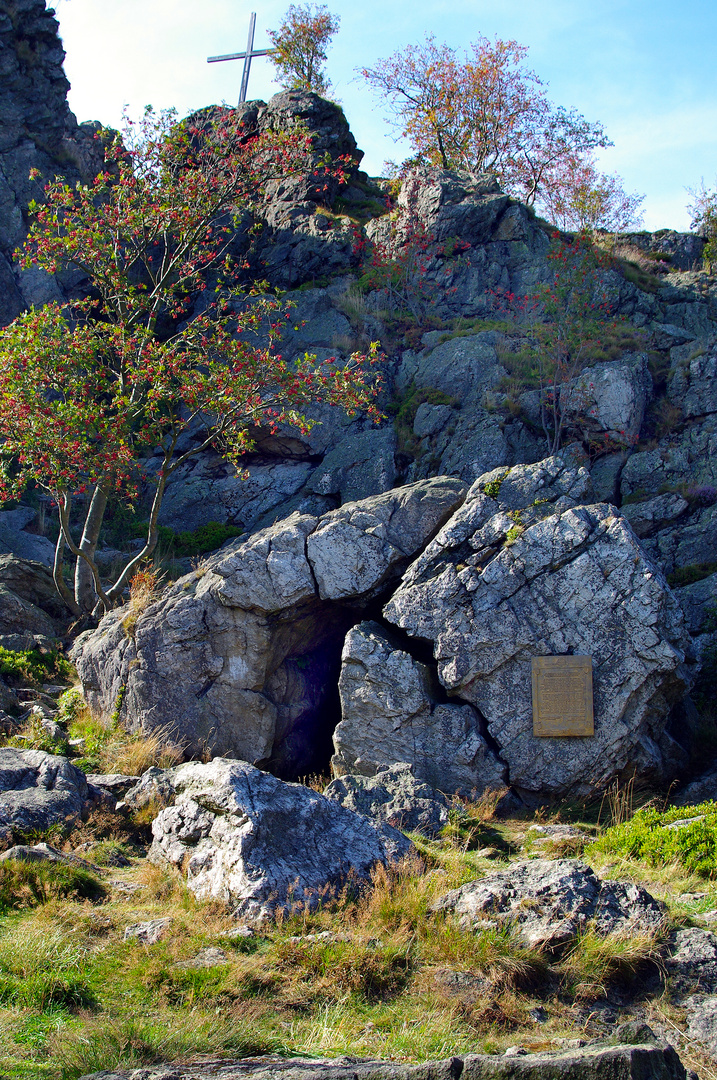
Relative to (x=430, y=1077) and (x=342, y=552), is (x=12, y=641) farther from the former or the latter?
(x=430, y=1077)

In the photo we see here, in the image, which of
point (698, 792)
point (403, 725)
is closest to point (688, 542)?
point (698, 792)

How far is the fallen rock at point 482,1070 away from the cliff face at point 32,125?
2379 cm

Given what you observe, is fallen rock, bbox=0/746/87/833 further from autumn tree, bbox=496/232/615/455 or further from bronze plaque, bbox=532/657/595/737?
autumn tree, bbox=496/232/615/455

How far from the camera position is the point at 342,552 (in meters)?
13.5

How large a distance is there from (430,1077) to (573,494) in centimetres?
1064

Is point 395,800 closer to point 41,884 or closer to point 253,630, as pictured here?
point 253,630

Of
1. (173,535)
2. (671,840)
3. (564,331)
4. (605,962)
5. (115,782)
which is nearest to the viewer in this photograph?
(605,962)

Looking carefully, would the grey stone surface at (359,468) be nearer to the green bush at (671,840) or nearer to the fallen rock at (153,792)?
the fallen rock at (153,792)

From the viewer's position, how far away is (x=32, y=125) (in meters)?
27.1

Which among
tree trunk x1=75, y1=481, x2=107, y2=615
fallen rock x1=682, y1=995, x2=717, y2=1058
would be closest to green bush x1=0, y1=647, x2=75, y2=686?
tree trunk x1=75, y1=481, x2=107, y2=615

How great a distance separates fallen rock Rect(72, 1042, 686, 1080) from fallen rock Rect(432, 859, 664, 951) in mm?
2144

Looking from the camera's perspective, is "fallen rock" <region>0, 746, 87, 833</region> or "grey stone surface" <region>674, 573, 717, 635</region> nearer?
"fallen rock" <region>0, 746, 87, 833</region>

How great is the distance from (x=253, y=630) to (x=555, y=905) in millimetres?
7669

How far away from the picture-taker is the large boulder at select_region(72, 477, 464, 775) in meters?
13.3
